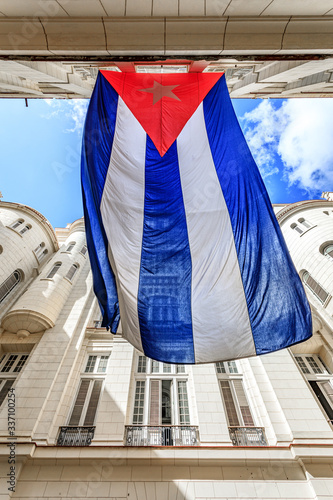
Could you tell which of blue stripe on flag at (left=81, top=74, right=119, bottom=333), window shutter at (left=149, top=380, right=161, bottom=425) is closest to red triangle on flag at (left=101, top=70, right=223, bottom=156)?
blue stripe on flag at (left=81, top=74, right=119, bottom=333)

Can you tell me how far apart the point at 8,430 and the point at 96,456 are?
3056 mm

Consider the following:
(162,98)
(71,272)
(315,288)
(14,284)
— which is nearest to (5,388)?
(14,284)

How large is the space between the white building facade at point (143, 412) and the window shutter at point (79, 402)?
0.17ft

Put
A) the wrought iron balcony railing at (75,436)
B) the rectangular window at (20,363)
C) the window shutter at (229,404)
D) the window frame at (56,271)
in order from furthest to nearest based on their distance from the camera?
the window frame at (56,271) < the rectangular window at (20,363) < the window shutter at (229,404) < the wrought iron balcony railing at (75,436)

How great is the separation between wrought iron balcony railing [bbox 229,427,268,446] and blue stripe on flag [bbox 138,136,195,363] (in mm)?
5422

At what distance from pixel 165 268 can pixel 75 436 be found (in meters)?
7.21

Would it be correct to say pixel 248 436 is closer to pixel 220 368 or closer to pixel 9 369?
pixel 220 368

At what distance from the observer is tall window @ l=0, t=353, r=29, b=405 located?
32.3 ft

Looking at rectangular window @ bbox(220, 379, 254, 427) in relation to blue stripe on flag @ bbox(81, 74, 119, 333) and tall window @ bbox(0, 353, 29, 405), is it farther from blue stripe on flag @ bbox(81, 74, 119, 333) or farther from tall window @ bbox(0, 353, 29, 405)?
tall window @ bbox(0, 353, 29, 405)

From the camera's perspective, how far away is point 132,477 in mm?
6801

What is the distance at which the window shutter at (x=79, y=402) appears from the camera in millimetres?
8861

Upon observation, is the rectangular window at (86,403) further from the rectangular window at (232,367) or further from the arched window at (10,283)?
the arched window at (10,283)

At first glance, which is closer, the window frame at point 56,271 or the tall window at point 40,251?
the window frame at point 56,271

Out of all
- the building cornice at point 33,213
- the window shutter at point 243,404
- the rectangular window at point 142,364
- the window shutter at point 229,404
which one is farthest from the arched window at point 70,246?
the window shutter at point 243,404
